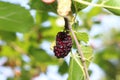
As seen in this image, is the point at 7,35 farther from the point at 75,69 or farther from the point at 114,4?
the point at 114,4

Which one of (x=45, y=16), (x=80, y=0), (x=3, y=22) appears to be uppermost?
(x=80, y=0)

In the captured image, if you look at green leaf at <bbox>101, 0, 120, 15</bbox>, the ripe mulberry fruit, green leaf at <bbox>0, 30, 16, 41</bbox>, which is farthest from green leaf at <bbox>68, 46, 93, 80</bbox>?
green leaf at <bbox>0, 30, 16, 41</bbox>

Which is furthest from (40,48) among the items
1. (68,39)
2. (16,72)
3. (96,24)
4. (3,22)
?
(68,39)

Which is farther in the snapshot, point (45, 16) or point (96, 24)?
point (96, 24)

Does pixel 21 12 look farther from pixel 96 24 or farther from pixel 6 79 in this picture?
pixel 96 24

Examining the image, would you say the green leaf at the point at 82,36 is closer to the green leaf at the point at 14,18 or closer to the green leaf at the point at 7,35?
the green leaf at the point at 14,18

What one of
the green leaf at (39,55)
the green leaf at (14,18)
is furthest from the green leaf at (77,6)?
the green leaf at (39,55)

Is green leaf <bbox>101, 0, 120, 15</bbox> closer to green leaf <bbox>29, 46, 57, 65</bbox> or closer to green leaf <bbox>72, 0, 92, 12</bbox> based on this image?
green leaf <bbox>72, 0, 92, 12</bbox>
